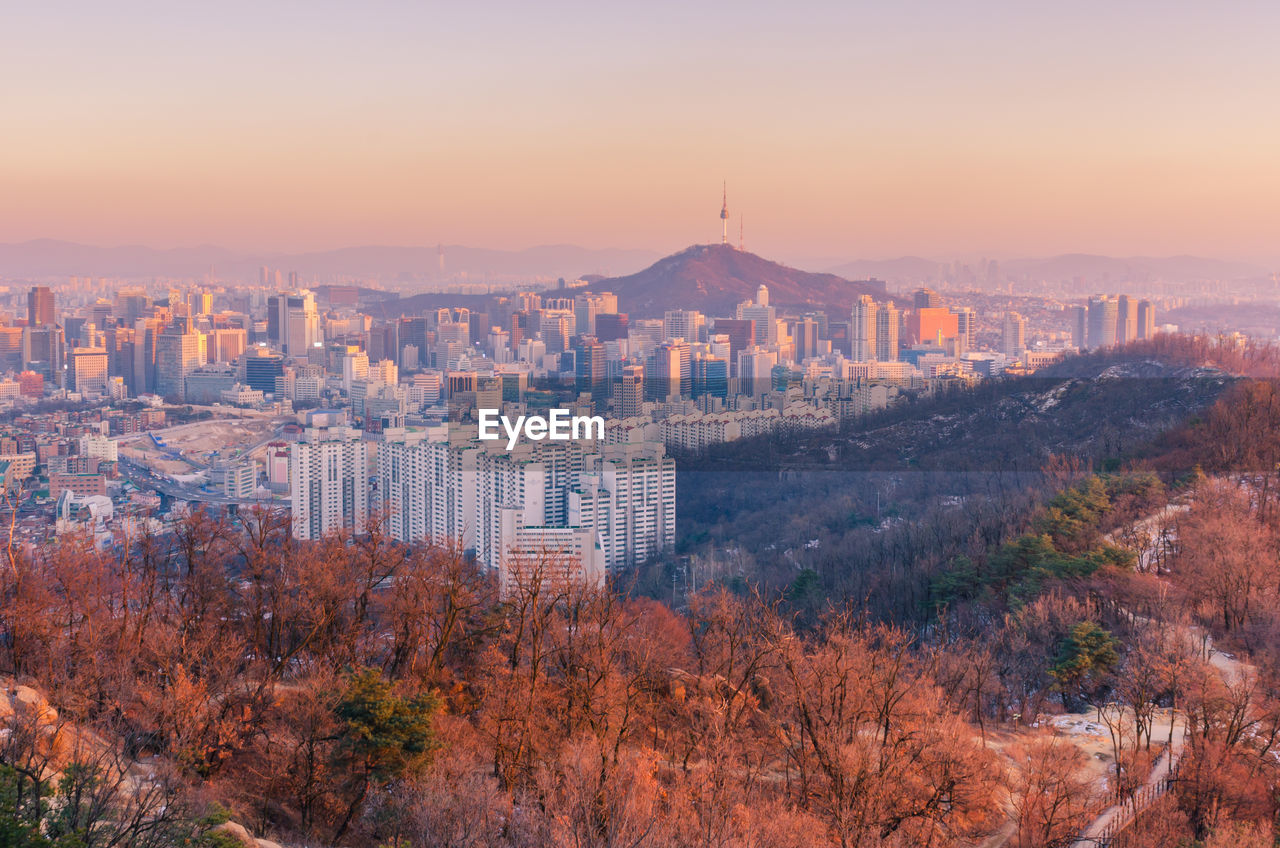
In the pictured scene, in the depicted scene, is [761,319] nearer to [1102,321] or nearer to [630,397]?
[1102,321]

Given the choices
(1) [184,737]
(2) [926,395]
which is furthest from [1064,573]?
(2) [926,395]

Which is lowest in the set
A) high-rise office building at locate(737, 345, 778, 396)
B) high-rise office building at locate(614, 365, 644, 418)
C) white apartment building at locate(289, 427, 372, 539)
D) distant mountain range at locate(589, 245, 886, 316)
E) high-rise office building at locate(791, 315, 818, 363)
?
white apartment building at locate(289, 427, 372, 539)

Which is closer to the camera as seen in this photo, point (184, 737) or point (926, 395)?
point (184, 737)

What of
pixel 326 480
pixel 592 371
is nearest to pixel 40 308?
pixel 592 371

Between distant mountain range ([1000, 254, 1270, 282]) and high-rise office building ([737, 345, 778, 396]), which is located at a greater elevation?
distant mountain range ([1000, 254, 1270, 282])

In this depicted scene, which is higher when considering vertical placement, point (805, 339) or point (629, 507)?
point (805, 339)

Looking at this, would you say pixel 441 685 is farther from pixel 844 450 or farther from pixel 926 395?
pixel 926 395

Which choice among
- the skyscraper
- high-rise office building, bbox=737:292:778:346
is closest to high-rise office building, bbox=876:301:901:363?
high-rise office building, bbox=737:292:778:346

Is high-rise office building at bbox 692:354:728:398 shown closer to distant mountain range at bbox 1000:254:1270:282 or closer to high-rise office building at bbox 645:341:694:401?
high-rise office building at bbox 645:341:694:401
